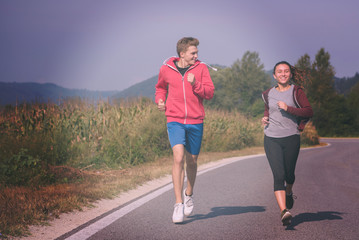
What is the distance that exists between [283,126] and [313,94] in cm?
7054

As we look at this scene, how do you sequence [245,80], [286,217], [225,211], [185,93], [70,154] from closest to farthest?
[286,217]
[185,93]
[225,211]
[70,154]
[245,80]

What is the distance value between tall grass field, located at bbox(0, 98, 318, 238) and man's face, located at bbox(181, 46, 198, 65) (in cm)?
262

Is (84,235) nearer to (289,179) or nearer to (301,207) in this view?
(289,179)

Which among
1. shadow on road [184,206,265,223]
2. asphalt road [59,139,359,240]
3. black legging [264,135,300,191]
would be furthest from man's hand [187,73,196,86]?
shadow on road [184,206,265,223]

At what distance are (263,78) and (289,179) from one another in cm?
8369

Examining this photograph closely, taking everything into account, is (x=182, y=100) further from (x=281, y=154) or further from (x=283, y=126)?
(x=281, y=154)

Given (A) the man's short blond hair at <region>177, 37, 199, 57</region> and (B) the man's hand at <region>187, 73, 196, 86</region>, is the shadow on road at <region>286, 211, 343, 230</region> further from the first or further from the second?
(A) the man's short blond hair at <region>177, 37, 199, 57</region>

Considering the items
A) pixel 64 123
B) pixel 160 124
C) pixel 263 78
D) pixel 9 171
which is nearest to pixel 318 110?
pixel 263 78

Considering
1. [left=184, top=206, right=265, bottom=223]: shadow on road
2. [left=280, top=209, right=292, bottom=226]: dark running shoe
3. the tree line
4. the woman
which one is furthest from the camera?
the tree line

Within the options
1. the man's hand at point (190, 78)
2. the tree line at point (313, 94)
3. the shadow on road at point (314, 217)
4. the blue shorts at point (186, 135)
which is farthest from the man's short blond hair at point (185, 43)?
the tree line at point (313, 94)

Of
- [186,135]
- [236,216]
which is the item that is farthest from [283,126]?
[236,216]

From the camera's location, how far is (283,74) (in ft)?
16.3

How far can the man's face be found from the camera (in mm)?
4930

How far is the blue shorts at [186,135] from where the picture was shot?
503cm
